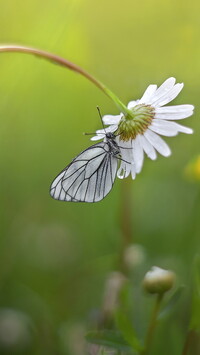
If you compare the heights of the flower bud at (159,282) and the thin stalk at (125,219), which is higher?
the thin stalk at (125,219)

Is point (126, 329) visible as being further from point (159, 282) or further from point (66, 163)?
point (66, 163)

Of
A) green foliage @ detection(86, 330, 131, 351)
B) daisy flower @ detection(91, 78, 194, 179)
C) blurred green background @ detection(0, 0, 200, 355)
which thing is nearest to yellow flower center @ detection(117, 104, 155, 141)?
daisy flower @ detection(91, 78, 194, 179)

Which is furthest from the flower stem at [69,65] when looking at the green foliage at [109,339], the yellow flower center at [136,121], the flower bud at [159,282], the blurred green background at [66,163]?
the blurred green background at [66,163]

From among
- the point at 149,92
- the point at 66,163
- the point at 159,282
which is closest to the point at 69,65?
the point at 149,92

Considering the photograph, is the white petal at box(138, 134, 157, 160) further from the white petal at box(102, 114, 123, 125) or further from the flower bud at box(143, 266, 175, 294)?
the flower bud at box(143, 266, 175, 294)

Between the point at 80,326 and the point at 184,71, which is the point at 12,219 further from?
the point at 184,71

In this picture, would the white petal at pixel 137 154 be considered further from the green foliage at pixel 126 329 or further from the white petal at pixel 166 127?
the green foliage at pixel 126 329
